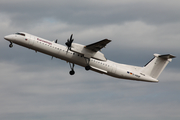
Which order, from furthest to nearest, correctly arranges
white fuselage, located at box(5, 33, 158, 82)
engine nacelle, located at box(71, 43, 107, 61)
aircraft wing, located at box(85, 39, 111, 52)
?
1. engine nacelle, located at box(71, 43, 107, 61)
2. white fuselage, located at box(5, 33, 158, 82)
3. aircraft wing, located at box(85, 39, 111, 52)

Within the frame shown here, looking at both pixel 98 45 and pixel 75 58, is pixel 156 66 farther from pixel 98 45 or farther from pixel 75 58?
pixel 75 58

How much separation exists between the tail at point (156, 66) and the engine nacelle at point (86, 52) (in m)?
7.48

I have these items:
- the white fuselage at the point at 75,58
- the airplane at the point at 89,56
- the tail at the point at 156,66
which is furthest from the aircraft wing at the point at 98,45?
the tail at the point at 156,66

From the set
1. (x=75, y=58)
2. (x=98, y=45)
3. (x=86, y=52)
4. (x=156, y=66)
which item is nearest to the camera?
(x=98, y=45)

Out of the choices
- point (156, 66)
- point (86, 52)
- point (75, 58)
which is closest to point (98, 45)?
point (86, 52)

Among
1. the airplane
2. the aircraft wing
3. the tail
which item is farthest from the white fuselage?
the aircraft wing

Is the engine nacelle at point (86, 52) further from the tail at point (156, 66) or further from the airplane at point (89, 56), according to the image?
the tail at point (156, 66)

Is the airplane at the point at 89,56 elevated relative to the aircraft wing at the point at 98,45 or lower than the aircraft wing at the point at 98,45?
lower

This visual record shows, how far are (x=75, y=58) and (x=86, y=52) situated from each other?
1617 mm

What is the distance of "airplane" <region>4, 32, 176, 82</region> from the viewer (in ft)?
115

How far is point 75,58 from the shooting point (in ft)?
119

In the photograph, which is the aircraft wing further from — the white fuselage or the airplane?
the white fuselage

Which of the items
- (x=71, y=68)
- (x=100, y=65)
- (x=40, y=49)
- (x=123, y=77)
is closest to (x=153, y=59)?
(x=123, y=77)

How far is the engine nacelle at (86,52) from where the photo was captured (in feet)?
117
